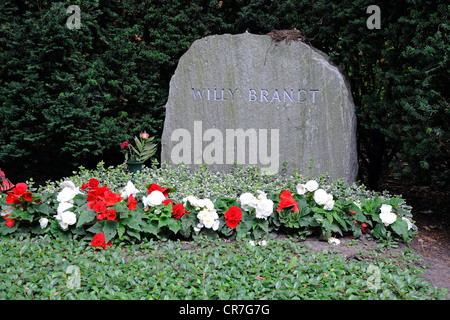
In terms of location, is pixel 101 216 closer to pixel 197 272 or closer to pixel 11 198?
pixel 11 198

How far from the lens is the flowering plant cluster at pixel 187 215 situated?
346cm

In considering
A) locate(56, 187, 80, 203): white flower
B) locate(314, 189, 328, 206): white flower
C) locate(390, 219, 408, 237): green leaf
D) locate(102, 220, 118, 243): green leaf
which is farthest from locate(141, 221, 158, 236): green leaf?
locate(390, 219, 408, 237): green leaf

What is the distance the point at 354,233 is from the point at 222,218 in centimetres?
121

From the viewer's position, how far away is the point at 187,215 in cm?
365

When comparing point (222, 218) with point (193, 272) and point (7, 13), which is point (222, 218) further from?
point (7, 13)

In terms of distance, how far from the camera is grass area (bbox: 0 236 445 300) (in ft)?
8.42

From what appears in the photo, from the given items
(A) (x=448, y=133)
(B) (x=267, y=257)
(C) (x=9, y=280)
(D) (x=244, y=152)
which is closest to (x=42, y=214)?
(C) (x=9, y=280)

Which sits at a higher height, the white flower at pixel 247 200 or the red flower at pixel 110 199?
the red flower at pixel 110 199

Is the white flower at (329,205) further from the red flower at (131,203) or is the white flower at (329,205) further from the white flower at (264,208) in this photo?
the red flower at (131,203)

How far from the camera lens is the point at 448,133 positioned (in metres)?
4.14

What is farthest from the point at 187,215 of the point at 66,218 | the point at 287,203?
the point at 66,218

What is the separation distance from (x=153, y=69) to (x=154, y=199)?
290 centimetres

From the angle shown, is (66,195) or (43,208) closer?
(43,208)

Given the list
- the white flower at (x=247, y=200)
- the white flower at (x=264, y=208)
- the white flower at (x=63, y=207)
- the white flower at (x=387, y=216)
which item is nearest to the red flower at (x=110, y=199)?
the white flower at (x=63, y=207)
